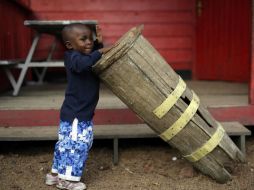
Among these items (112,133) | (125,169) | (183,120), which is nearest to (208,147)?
(183,120)

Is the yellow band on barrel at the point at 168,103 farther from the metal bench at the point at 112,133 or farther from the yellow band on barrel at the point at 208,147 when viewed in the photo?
the metal bench at the point at 112,133

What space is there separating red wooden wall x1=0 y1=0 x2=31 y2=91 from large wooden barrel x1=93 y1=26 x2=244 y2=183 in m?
2.94

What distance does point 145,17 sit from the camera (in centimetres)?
675

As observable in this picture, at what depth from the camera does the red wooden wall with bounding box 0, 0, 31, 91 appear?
539 centimetres

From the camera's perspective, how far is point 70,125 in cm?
307

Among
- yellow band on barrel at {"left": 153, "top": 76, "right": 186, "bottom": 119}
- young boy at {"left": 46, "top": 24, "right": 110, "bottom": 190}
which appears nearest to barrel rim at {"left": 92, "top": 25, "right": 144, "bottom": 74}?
young boy at {"left": 46, "top": 24, "right": 110, "bottom": 190}

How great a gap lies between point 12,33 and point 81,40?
3290 millimetres

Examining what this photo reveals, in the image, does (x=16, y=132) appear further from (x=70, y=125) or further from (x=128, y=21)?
(x=128, y=21)

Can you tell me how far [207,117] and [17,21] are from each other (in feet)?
13.0

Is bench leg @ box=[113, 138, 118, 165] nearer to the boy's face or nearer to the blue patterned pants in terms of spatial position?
the blue patterned pants

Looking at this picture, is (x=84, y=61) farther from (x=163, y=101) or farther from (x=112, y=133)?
(x=112, y=133)

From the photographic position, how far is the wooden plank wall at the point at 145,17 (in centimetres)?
668

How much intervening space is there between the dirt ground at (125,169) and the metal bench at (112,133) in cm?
21

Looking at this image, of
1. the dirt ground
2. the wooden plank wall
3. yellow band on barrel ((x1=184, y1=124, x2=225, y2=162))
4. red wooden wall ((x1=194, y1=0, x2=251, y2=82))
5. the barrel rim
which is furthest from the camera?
the wooden plank wall
